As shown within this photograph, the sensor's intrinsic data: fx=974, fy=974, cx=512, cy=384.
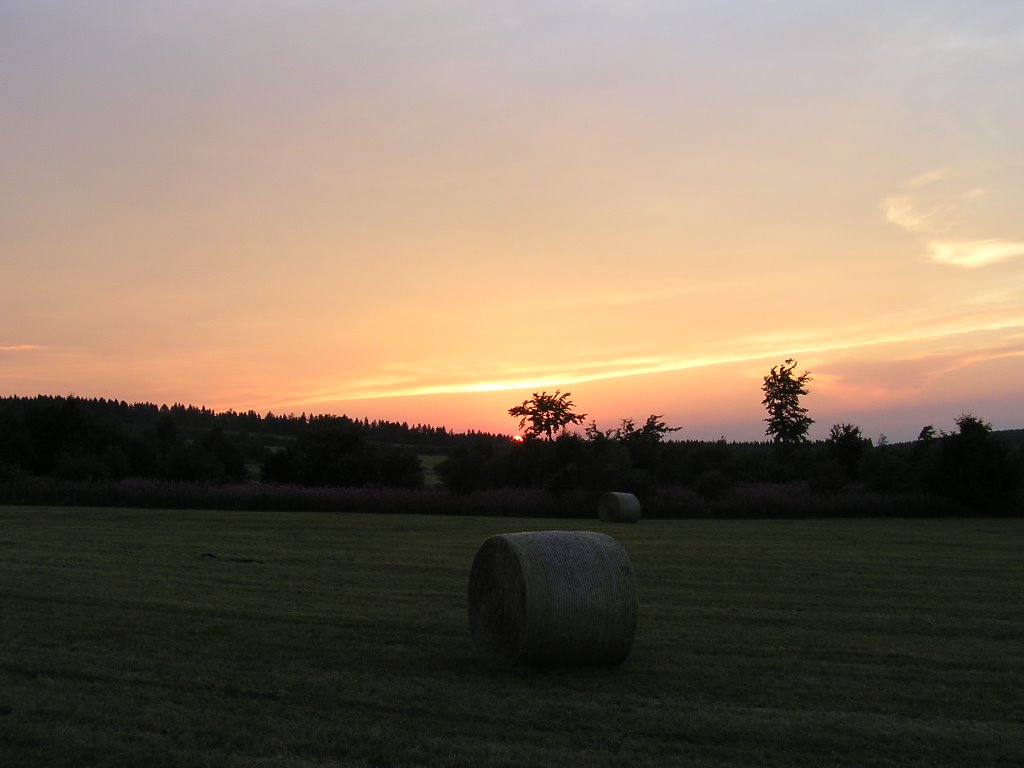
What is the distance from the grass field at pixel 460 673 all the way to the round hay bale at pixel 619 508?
17.3 metres

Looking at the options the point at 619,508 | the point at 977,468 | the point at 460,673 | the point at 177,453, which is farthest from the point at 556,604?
the point at 177,453

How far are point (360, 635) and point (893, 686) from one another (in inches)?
210

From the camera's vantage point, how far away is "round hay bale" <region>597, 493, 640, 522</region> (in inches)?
1395

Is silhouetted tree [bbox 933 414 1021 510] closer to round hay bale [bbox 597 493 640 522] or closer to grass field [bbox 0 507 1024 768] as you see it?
round hay bale [bbox 597 493 640 522]

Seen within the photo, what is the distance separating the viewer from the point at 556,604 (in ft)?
30.5

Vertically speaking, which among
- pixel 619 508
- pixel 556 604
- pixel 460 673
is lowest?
pixel 460 673

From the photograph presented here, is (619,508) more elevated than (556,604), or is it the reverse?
(556,604)

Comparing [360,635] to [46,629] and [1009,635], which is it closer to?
[46,629]

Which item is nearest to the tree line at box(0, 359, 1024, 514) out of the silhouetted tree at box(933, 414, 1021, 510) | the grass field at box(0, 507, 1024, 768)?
the silhouetted tree at box(933, 414, 1021, 510)

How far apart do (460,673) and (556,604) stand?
1117 mm

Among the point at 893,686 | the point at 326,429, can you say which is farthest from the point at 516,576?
the point at 326,429

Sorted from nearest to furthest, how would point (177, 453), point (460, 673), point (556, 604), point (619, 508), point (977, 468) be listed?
point (460, 673)
point (556, 604)
point (619, 508)
point (977, 468)
point (177, 453)

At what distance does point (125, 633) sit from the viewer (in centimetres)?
1026

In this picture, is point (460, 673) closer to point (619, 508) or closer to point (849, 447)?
point (619, 508)
